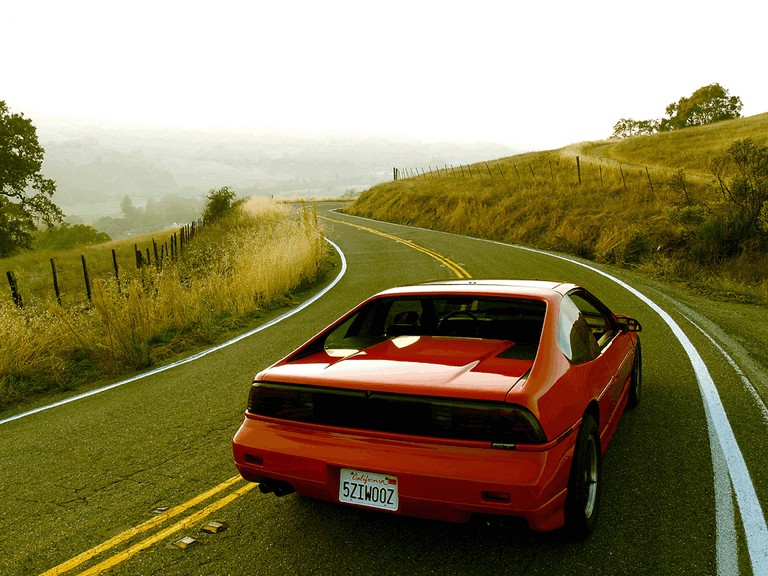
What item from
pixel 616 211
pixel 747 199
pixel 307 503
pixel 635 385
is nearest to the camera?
pixel 307 503

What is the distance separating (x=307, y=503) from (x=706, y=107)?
90.7 metres

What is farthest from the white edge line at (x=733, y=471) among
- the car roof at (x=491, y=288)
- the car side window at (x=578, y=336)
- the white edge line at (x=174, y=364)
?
the white edge line at (x=174, y=364)

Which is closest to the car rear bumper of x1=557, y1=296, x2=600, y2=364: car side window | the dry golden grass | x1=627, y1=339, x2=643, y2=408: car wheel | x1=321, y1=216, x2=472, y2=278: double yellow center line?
x1=557, y1=296, x2=600, y2=364: car side window

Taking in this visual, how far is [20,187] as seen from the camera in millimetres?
37250

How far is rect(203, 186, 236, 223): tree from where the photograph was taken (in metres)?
31.4

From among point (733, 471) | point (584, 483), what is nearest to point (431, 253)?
point (733, 471)

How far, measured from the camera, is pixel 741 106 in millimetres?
78062

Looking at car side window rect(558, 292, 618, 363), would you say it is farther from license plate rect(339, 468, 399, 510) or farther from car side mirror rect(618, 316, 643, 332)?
license plate rect(339, 468, 399, 510)

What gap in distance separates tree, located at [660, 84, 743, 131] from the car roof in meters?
83.6

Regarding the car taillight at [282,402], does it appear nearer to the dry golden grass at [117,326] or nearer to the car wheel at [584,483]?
the car wheel at [584,483]

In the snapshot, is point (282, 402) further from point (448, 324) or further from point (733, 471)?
point (733, 471)

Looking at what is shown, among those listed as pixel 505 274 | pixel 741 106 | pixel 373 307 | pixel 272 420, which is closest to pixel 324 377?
pixel 272 420

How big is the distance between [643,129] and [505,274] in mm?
88601

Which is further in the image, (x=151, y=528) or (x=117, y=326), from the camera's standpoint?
(x=117, y=326)
